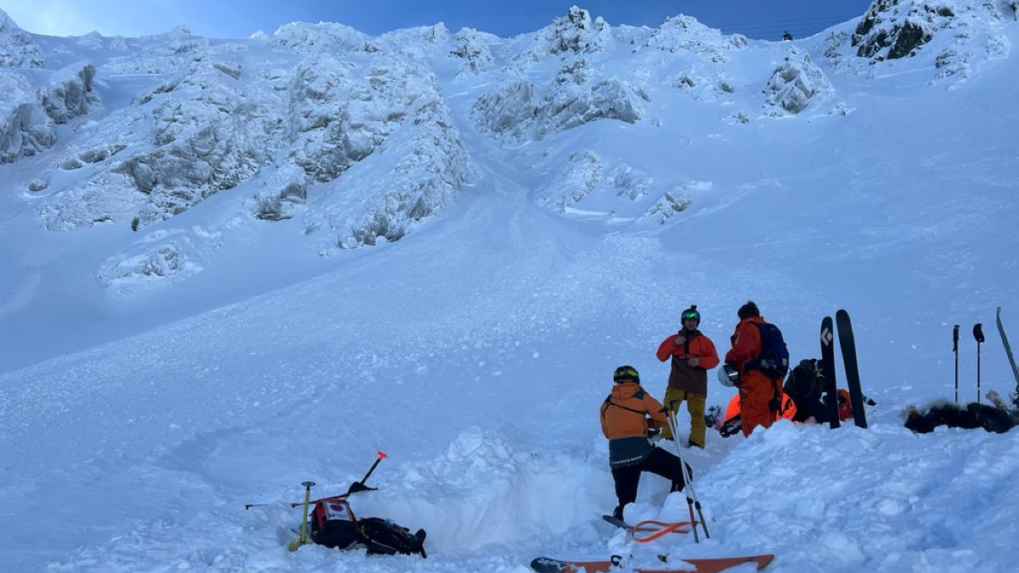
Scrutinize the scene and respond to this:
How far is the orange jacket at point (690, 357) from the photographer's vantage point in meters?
7.45

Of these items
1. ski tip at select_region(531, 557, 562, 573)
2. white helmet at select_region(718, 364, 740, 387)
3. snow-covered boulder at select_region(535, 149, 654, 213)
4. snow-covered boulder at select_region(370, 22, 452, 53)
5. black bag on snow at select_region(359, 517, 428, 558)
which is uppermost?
snow-covered boulder at select_region(370, 22, 452, 53)

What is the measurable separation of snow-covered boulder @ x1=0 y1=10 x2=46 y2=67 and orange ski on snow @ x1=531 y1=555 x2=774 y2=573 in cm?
4837

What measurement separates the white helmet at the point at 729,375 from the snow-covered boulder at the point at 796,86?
3054 centimetres

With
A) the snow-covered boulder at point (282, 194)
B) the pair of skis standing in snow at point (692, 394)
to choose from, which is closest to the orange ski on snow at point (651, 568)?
the pair of skis standing in snow at point (692, 394)

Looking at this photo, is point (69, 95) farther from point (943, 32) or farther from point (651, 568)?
point (943, 32)

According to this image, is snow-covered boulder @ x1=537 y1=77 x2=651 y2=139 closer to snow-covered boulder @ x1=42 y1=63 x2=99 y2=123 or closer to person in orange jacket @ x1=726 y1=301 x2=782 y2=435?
snow-covered boulder @ x1=42 y1=63 x2=99 y2=123

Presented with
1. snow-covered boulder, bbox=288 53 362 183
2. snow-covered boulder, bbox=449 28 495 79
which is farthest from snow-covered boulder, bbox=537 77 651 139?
snow-covered boulder, bbox=449 28 495 79

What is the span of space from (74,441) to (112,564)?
21.3 feet

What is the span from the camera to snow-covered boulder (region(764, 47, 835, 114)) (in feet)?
109

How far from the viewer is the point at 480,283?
18922 millimetres

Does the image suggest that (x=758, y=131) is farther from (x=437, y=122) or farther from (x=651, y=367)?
(x=651, y=367)

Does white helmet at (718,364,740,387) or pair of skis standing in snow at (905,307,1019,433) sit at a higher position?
white helmet at (718,364,740,387)

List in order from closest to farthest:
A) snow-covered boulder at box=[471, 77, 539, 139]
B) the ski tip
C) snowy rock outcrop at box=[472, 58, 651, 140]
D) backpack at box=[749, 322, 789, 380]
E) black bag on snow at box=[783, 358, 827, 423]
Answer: the ski tip → backpack at box=[749, 322, 789, 380] → black bag on snow at box=[783, 358, 827, 423] → snowy rock outcrop at box=[472, 58, 651, 140] → snow-covered boulder at box=[471, 77, 539, 139]

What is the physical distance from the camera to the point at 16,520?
6582 millimetres
